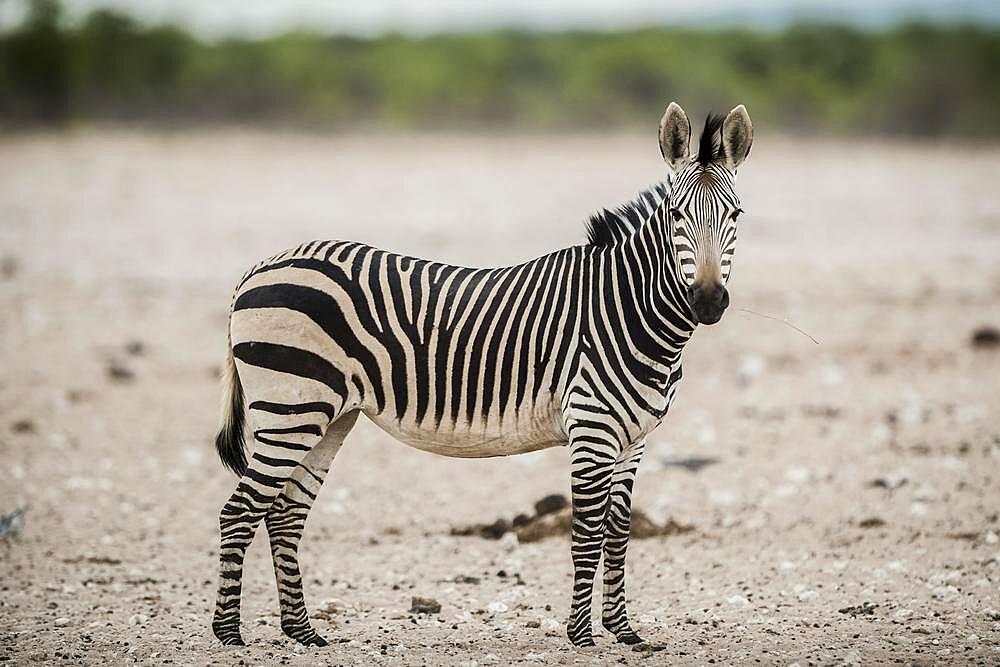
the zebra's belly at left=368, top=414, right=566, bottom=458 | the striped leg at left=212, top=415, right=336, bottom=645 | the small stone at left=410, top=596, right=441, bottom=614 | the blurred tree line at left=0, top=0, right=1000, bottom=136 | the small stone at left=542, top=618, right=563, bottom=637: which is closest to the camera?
the striped leg at left=212, top=415, right=336, bottom=645

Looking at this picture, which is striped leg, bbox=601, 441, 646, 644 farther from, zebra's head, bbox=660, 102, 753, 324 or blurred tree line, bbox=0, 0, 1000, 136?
blurred tree line, bbox=0, 0, 1000, 136

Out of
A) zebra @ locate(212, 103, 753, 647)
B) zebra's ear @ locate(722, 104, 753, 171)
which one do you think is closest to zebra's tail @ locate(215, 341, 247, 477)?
zebra @ locate(212, 103, 753, 647)

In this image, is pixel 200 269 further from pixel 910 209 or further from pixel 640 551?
pixel 910 209

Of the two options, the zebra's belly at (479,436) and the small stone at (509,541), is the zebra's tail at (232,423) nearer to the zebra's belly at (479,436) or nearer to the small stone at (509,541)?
the zebra's belly at (479,436)

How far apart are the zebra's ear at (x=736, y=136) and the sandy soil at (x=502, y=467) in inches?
85.9

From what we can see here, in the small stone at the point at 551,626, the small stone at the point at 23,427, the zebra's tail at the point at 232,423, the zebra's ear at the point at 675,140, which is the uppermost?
the zebra's ear at the point at 675,140

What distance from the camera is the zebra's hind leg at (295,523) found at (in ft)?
18.6

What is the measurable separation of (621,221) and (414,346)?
1103 millimetres

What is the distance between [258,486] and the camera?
17.7ft

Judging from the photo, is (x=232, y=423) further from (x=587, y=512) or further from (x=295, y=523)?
(x=587, y=512)

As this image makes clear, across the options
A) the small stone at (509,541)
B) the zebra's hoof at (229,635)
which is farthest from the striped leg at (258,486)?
the small stone at (509,541)

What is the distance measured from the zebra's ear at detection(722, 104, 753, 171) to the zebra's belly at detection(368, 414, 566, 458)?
4.60 feet

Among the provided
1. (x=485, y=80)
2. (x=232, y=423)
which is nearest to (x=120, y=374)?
(x=232, y=423)

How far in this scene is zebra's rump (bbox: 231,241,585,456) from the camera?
17.7ft
